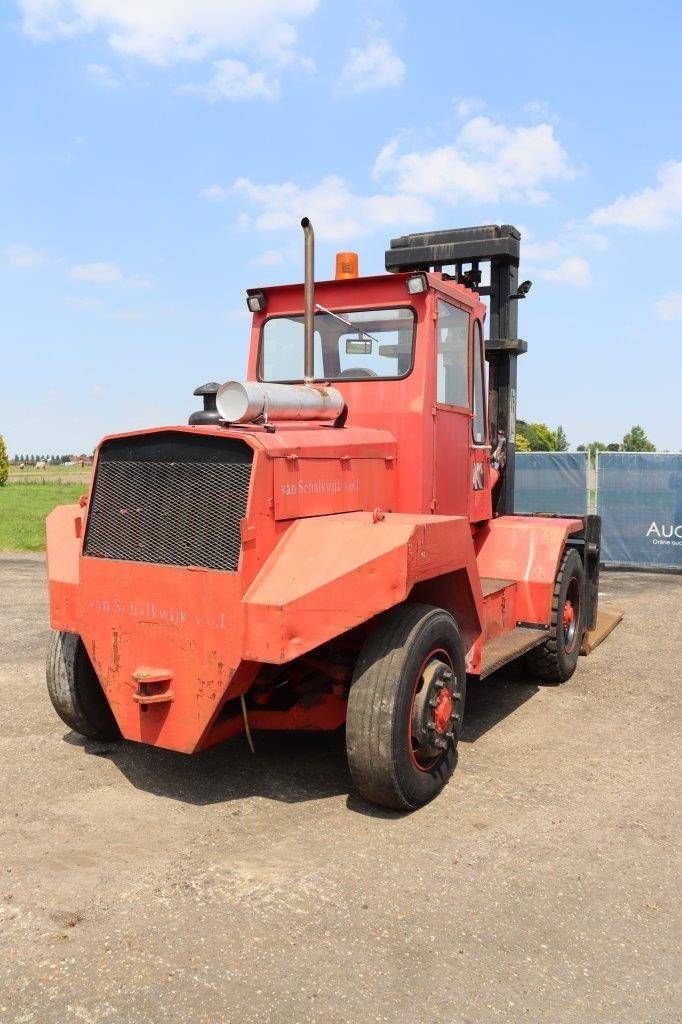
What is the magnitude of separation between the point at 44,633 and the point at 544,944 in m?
6.85

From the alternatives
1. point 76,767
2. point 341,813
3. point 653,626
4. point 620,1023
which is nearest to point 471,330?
point 341,813

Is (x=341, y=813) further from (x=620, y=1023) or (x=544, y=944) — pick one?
(x=620, y=1023)

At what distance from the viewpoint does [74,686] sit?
16.2 feet

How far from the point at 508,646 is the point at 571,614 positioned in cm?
185

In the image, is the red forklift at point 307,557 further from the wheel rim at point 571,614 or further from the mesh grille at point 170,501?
the wheel rim at point 571,614

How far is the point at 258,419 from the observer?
14.8ft

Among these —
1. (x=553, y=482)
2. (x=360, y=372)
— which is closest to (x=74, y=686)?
(x=360, y=372)

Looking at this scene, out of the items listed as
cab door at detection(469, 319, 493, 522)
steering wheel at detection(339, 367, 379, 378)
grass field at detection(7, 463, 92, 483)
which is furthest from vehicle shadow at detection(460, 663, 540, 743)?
grass field at detection(7, 463, 92, 483)

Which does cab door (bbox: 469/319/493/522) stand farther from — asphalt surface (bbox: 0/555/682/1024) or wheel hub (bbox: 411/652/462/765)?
wheel hub (bbox: 411/652/462/765)

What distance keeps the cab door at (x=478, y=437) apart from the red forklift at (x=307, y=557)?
11 centimetres

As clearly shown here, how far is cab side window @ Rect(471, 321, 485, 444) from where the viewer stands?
6027 mm

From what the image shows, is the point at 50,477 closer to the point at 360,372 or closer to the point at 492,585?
the point at 492,585

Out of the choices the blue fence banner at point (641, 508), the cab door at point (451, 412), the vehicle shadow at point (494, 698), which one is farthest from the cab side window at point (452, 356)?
the blue fence banner at point (641, 508)

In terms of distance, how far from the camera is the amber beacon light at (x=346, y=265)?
5855mm
